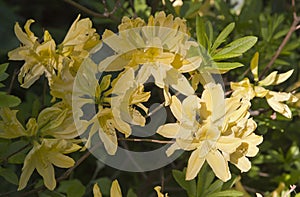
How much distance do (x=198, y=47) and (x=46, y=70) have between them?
11.2 inches

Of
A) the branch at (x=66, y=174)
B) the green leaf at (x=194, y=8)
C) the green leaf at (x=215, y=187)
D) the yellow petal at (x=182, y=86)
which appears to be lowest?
the green leaf at (x=215, y=187)

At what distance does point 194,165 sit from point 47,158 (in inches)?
10.3

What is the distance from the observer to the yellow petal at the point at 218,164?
1.12 metres

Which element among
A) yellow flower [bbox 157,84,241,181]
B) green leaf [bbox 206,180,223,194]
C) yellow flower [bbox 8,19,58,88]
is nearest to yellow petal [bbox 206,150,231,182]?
yellow flower [bbox 157,84,241,181]

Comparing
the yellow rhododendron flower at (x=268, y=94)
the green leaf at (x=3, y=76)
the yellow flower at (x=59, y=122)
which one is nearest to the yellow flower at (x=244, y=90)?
the yellow rhododendron flower at (x=268, y=94)

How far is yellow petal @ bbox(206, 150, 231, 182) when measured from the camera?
112 cm

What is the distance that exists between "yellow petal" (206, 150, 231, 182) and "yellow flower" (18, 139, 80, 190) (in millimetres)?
236

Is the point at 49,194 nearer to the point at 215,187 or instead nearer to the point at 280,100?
the point at 215,187

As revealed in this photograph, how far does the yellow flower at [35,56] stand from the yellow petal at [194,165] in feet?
0.96

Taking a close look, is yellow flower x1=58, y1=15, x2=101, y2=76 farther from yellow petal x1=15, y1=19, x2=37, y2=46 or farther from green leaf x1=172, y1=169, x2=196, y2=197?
green leaf x1=172, y1=169, x2=196, y2=197

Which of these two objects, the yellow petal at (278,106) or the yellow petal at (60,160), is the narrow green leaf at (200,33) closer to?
the yellow petal at (278,106)

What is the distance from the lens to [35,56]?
1.16 metres

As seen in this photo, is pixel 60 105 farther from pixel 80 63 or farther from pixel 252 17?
pixel 252 17

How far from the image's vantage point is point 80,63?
113 centimetres
